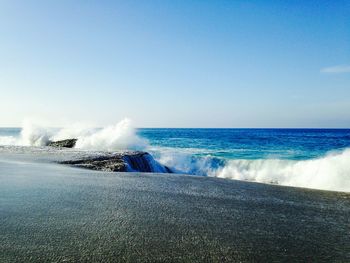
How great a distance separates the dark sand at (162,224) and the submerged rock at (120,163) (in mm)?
3413

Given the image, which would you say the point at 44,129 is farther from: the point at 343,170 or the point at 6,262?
the point at 6,262

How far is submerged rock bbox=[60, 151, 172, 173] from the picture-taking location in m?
10.7

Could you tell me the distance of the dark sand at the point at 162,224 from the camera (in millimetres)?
3260

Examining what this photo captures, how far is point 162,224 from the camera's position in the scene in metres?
4.29

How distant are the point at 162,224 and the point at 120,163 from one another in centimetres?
743

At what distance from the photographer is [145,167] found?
1370 centimetres

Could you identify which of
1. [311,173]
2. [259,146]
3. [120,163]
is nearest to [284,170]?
[311,173]

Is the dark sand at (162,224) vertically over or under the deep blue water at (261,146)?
over

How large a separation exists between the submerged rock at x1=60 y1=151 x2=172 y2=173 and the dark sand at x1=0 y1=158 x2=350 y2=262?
341 cm

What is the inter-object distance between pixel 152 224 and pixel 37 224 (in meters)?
1.51

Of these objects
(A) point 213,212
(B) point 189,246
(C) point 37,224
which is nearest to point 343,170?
(A) point 213,212

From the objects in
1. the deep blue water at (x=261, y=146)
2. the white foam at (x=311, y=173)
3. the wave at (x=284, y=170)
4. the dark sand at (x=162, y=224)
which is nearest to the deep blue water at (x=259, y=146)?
the deep blue water at (x=261, y=146)

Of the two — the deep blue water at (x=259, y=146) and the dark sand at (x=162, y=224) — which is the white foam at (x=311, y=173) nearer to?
the dark sand at (x=162, y=224)

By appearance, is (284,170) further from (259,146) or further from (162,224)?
(259,146)
